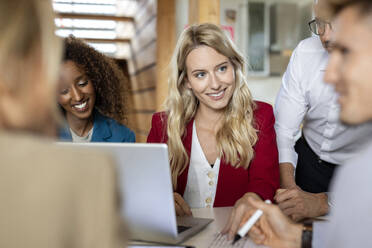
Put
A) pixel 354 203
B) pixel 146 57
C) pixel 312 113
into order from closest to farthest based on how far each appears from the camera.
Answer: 1. pixel 354 203
2. pixel 312 113
3. pixel 146 57

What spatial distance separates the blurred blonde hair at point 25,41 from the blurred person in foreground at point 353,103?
50cm

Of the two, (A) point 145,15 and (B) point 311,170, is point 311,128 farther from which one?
(A) point 145,15

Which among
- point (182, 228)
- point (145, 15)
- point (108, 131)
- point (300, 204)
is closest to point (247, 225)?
point (182, 228)

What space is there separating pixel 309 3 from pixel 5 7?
4.80 meters

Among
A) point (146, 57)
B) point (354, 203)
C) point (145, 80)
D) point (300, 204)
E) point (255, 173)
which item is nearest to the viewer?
point (354, 203)

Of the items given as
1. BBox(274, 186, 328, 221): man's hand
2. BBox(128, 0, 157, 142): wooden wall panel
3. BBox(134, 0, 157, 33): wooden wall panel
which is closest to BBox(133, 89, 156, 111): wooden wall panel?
BBox(128, 0, 157, 142): wooden wall panel

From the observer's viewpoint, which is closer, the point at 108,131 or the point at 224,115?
the point at 224,115

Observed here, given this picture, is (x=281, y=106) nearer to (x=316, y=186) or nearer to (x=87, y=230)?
(x=316, y=186)

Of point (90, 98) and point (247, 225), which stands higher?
point (90, 98)

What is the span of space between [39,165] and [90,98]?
1.73 m

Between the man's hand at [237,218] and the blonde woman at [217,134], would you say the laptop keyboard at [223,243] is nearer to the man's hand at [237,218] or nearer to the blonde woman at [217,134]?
the man's hand at [237,218]

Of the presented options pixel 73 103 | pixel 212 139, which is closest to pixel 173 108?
pixel 212 139

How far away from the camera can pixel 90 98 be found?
217cm

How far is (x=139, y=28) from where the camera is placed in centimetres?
513
